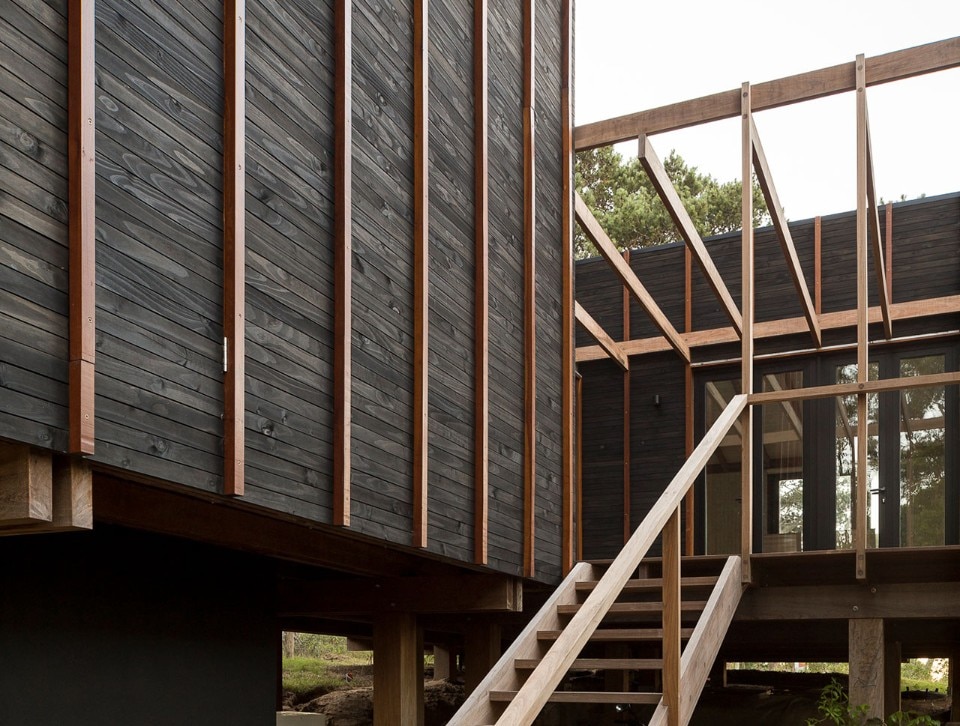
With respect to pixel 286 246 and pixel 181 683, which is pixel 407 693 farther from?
pixel 286 246

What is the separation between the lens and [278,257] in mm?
4227

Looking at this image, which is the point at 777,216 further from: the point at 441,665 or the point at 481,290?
the point at 441,665

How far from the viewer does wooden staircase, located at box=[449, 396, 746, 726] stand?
3.74 m

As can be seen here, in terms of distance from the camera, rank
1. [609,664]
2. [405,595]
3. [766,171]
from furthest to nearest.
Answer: [766,171], [405,595], [609,664]

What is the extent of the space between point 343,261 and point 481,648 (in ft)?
13.6

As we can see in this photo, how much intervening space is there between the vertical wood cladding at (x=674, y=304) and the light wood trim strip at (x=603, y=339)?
0.19 m

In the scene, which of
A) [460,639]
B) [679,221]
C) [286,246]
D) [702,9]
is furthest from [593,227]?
[702,9]

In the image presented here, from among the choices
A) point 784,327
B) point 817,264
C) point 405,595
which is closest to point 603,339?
point 784,327

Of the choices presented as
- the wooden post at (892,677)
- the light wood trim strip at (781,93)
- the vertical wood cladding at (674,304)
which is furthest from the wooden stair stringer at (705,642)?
the vertical wood cladding at (674,304)

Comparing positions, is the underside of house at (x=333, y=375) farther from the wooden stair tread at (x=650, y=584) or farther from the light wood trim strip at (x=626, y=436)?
the light wood trim strip at (x=626, y=436)

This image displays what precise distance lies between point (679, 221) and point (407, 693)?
336 cm

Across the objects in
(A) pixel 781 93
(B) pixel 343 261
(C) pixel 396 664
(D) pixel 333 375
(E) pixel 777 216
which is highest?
(A) pixel 781 93

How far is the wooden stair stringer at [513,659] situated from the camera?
4.77 m

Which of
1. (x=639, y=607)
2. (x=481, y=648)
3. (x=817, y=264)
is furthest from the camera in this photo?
(x=817, y=264)
